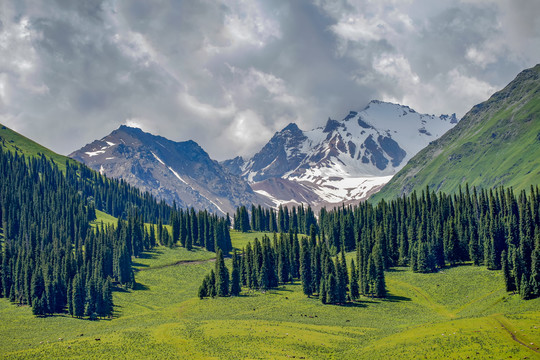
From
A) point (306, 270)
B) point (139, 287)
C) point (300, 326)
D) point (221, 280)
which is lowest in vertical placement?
point (300, 326)

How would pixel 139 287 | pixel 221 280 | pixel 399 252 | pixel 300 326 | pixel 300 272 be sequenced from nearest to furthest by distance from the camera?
1. pixel 300 326
2. pixel 221 280
3. pixel 300 272
4. pixel 139 287
5. pixel 399 252

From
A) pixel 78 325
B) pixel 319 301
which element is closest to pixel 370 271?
pixel 319 301

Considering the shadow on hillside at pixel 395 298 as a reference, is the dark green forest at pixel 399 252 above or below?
above

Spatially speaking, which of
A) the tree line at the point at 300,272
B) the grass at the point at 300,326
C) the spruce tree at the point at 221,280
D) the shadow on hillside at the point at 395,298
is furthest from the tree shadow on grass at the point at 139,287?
the shadow on hillside at the point at 395,298

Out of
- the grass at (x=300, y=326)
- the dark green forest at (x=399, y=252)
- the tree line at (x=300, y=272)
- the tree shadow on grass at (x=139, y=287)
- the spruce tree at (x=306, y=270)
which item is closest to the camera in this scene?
the grass at (x=300, y=326)

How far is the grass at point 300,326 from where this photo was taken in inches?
3332

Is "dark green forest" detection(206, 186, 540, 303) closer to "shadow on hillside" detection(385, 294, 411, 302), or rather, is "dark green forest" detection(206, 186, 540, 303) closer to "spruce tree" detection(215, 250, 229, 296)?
"spruce tree" detection(215, 250, 229, 296)

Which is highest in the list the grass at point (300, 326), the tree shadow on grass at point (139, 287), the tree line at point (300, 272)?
the tree line at point (300, 272)

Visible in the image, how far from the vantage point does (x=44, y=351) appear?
87.6 m

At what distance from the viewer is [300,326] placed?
10631 centimetres

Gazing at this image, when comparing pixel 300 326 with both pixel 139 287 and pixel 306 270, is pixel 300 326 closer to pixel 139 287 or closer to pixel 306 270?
pixel 306 270

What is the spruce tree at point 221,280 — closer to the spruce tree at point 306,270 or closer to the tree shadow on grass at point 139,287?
the spruce tree at point 306,270

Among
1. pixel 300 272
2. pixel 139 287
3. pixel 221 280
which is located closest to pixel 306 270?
pixel 300 272

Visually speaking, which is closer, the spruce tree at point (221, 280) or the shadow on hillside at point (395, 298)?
the shadow on hillside at point (395, 298)
